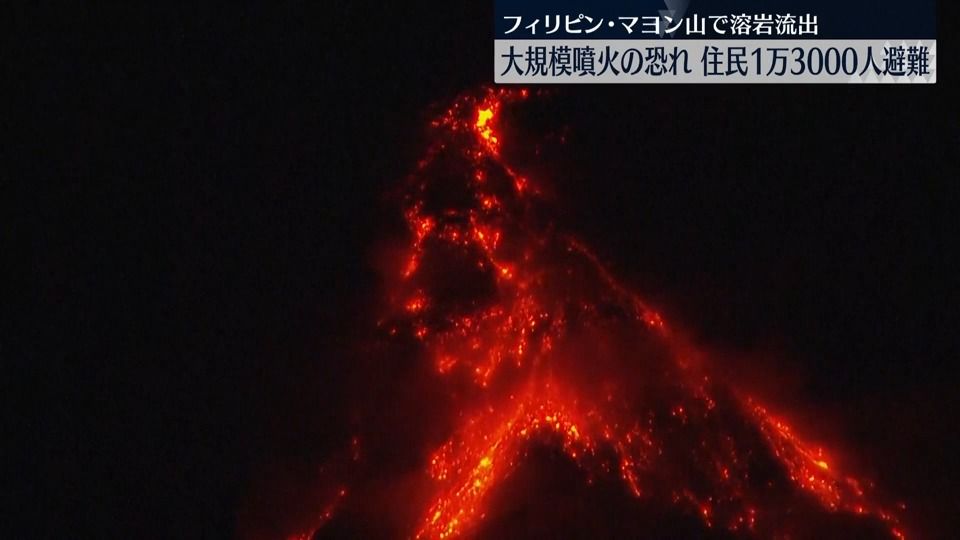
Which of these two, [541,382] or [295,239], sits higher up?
[295,239]

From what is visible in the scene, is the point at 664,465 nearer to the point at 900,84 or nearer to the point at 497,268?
the point at 497,268

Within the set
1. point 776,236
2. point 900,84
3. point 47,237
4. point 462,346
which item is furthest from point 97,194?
point 900,84

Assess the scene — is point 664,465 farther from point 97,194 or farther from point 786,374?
point 97,194

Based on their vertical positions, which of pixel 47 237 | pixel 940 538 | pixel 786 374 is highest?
pixel 47 237

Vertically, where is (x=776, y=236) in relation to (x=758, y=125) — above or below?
below
